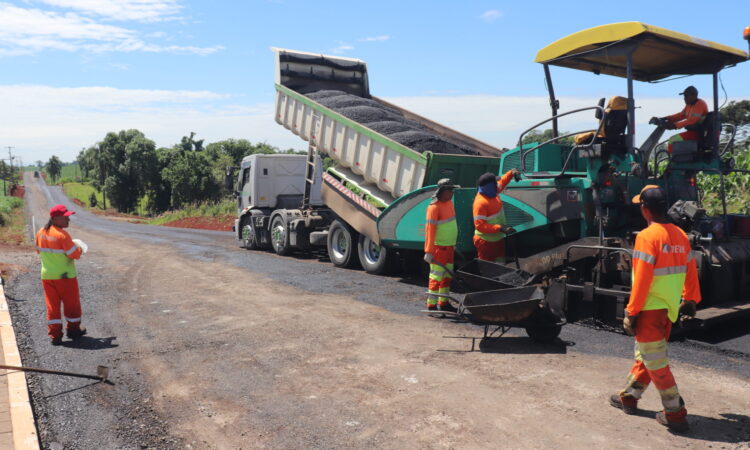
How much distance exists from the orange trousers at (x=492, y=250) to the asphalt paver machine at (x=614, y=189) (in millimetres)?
267

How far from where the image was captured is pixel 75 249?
6254 millimetres

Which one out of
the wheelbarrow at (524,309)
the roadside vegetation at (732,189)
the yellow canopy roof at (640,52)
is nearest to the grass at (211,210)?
the roadside vegetation at (732,189)

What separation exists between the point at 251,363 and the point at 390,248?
4.82 m

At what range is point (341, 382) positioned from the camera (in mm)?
4816

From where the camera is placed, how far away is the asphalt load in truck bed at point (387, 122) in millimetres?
9820

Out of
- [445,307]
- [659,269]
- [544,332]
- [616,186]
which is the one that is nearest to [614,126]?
[616,186]

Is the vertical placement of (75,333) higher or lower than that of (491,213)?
lower

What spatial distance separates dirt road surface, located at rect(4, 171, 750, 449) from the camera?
12.5 feet

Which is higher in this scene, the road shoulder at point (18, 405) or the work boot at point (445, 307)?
the work boot at point (445, 307)

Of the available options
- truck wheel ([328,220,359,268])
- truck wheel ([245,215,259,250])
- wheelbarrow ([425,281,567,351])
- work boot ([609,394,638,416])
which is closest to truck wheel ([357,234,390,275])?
truck wheel ([328,220,359,268])

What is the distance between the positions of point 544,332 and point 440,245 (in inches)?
73.1

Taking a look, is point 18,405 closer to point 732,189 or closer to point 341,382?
point 341,382

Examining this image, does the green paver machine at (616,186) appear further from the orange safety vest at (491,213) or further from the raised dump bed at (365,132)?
the raised dump bed at (365,132)

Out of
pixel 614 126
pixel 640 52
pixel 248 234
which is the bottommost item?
pixel 248 234
